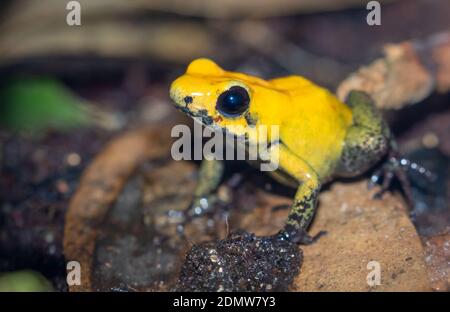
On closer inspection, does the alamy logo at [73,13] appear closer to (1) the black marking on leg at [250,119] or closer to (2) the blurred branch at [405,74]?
(1) the black marking on leg at [250,119]

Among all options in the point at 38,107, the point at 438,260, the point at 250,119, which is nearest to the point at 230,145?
the point at 250,119

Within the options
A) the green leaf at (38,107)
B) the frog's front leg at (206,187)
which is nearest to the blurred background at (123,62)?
the green leaf at (38,107)

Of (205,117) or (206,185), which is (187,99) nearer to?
→ (205,117)

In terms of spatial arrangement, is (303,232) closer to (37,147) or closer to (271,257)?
(271,257)

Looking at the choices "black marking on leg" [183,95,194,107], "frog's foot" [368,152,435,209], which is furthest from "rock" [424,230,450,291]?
"black marking on leg" [183,95,194,107]

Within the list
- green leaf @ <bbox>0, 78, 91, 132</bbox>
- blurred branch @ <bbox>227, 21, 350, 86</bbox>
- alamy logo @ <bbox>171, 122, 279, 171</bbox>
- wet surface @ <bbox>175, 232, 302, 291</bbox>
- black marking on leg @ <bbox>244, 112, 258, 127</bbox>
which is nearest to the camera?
wet surface @ <bbox>175, 232, 302, 291</bbox>

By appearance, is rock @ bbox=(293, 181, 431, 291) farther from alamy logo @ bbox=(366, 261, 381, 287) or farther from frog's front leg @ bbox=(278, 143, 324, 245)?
frog's front leg @ bbox=(278, 143, 324, 245)

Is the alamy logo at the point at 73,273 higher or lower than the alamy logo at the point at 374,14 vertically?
lower
